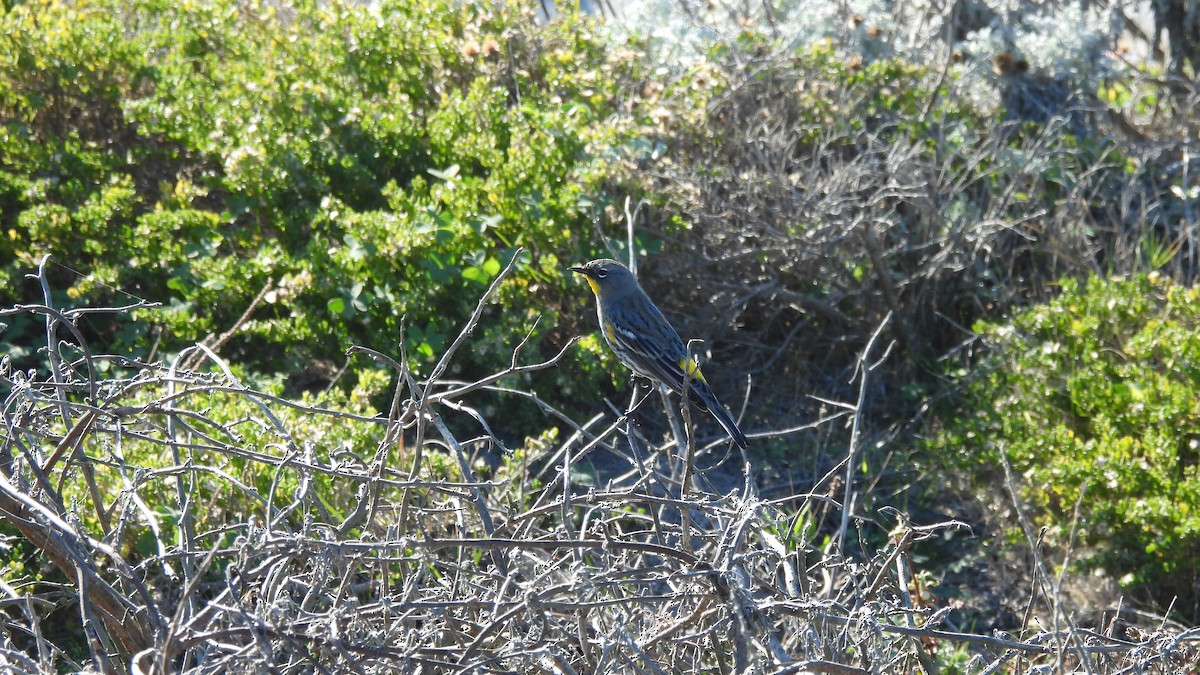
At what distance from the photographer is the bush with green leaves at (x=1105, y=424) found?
5324 mm

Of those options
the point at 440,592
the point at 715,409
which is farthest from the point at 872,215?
the point at 440,592

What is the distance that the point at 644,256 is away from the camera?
6445mm

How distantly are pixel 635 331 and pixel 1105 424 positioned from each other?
227cm

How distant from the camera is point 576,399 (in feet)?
20.7

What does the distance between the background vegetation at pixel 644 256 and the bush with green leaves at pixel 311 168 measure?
23mm

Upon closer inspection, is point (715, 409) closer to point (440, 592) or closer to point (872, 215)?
point (440, 592)

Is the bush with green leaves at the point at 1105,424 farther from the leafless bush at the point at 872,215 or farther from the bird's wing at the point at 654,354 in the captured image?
the bird's wing at the point at 654,354

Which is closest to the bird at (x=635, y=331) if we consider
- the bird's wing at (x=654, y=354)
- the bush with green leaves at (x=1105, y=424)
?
the bird's wing at (x=654, y=354)

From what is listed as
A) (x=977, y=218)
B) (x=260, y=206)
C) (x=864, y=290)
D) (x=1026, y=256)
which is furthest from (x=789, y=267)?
(x=260, y=206)

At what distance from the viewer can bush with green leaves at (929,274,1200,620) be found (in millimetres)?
5324

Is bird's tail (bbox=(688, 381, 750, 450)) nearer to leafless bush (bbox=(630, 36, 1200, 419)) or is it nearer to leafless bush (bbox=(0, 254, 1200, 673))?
leafless bush (bbox=(0, 254, 1200, 673))

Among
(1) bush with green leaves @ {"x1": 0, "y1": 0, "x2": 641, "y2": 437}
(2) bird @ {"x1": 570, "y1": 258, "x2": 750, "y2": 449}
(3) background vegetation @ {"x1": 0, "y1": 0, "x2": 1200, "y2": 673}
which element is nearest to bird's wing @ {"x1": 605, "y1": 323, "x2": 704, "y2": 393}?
(2) bird @ {"x1": 570, "y1": 258, "x2": 750, "y2": 449}

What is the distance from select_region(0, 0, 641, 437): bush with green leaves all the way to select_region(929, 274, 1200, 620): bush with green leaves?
85.2 inches

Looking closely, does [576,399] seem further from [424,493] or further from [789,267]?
[424,493]
